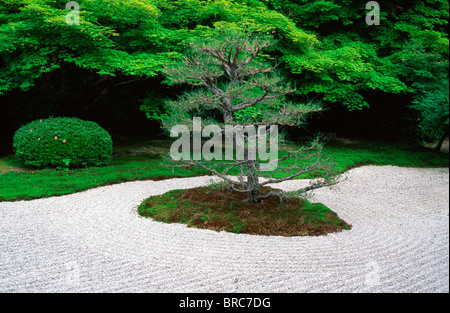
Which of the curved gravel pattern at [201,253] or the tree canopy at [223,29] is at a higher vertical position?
the tree canopy at [223,29]

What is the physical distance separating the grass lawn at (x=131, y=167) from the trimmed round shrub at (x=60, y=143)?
0.29 meters

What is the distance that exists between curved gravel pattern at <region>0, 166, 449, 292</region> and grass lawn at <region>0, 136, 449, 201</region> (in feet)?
2.34

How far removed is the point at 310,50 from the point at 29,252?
1009cm

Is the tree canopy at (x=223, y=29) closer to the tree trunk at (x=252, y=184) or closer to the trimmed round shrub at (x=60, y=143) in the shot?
the trimmed round shrub at (x=60, y=143)

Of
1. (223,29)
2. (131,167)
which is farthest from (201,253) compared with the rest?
(223,29)

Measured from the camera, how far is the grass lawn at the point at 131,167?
7652 millimetres

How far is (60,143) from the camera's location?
354 inches

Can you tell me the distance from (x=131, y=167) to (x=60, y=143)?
6.28 feet

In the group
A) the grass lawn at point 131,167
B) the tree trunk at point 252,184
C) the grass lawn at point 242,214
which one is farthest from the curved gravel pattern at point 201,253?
the tree trunk at point 252,184

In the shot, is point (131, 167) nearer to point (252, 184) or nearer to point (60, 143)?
point (60, 143)

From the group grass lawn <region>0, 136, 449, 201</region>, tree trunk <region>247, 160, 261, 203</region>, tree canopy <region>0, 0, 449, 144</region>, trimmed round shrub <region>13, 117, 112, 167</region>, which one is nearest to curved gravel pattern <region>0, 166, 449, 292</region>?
grass lawn <region>0, 136, 449, 201</region>

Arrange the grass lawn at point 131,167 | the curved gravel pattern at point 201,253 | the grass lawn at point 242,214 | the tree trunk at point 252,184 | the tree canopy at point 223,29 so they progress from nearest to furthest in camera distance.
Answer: the curved gravel pattern at point 201,253 → the grass lawn at point 242,214 → the tree trunk at point 252,184 → the grass lawn at point 131,167 → the tree canopy at point 223,29

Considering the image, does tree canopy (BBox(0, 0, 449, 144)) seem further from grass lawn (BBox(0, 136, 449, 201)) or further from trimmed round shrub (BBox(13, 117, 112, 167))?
grass lawn (BBox(0, 136, 449, 201))

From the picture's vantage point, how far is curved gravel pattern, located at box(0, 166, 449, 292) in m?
3.86
